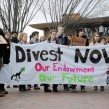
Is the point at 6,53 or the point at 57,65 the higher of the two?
the point at 6,53

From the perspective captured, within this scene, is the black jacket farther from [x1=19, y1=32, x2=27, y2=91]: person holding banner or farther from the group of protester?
[x1=19, y1=32, x2=27, y2=91]: person holding banner

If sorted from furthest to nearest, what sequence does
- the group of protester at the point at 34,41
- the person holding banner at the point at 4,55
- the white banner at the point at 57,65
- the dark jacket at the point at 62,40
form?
the dark jacket at the point at 62,40 < the white banner at the point at 57,65 < the group of protester at the point at 34,41 < the person holding banner at the point at 4,55

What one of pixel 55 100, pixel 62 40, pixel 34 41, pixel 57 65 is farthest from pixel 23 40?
pixel 55 100

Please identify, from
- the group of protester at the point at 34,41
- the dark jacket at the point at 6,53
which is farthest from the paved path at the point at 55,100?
the dark jacket at the point at 6,53

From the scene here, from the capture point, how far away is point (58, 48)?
11328 millimetres

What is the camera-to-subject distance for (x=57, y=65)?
11336mm

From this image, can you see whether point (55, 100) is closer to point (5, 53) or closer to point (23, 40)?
point (5, 53)

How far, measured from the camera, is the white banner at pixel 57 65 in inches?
441

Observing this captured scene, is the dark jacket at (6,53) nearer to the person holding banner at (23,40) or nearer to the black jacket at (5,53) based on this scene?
the black jacket at (5,53)

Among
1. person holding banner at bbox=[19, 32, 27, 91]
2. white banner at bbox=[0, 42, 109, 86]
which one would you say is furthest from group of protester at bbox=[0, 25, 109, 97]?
white banner at bbox=[0, 42, 109, 86]

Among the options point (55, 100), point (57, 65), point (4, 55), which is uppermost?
point (4, 55)

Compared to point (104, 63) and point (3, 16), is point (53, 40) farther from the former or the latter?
point (3, 16)

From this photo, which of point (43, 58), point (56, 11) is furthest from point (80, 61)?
point (56, 11)

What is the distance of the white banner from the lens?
441 inches
